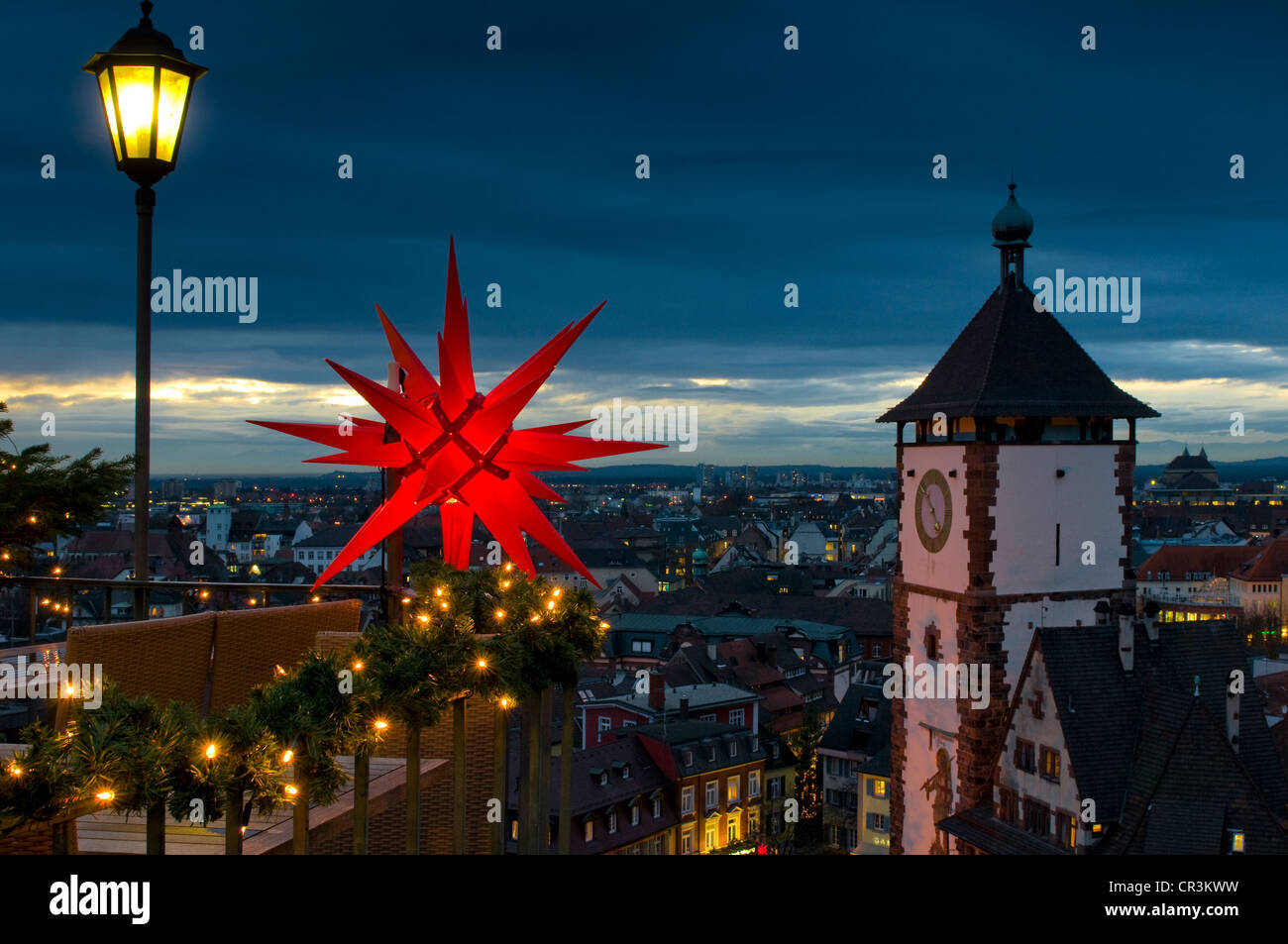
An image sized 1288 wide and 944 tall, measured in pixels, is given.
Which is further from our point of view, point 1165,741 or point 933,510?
point 933,510

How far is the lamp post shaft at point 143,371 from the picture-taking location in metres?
5.64

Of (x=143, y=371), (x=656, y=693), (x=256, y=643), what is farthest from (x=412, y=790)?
(x=656, y=693)

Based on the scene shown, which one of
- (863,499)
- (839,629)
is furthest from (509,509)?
(863,499)

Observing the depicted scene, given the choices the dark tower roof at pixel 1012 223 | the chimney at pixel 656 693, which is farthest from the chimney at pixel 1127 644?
the chimney at pixel 656 693

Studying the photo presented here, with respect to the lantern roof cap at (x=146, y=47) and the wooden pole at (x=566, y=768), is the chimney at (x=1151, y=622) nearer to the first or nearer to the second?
the wooden pole at (x=566, y=768)

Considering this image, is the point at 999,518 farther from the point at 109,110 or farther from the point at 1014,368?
the point at 109,110

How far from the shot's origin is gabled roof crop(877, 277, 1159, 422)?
21125 mm

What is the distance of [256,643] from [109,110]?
256cm

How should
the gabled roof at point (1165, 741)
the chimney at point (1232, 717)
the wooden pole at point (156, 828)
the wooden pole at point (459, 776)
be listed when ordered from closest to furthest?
the wooden pole at point (156, 828) < the wooden pole at point (459, 776) < the gabled roof at point (1165, 741) < the chimney at point (1232, 717)

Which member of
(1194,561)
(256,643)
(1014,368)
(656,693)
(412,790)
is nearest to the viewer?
(412,790)

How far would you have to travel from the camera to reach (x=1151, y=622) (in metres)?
20.6

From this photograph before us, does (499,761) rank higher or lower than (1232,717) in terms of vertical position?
higher

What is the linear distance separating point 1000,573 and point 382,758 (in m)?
17.7

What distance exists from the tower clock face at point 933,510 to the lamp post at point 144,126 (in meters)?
18.1
